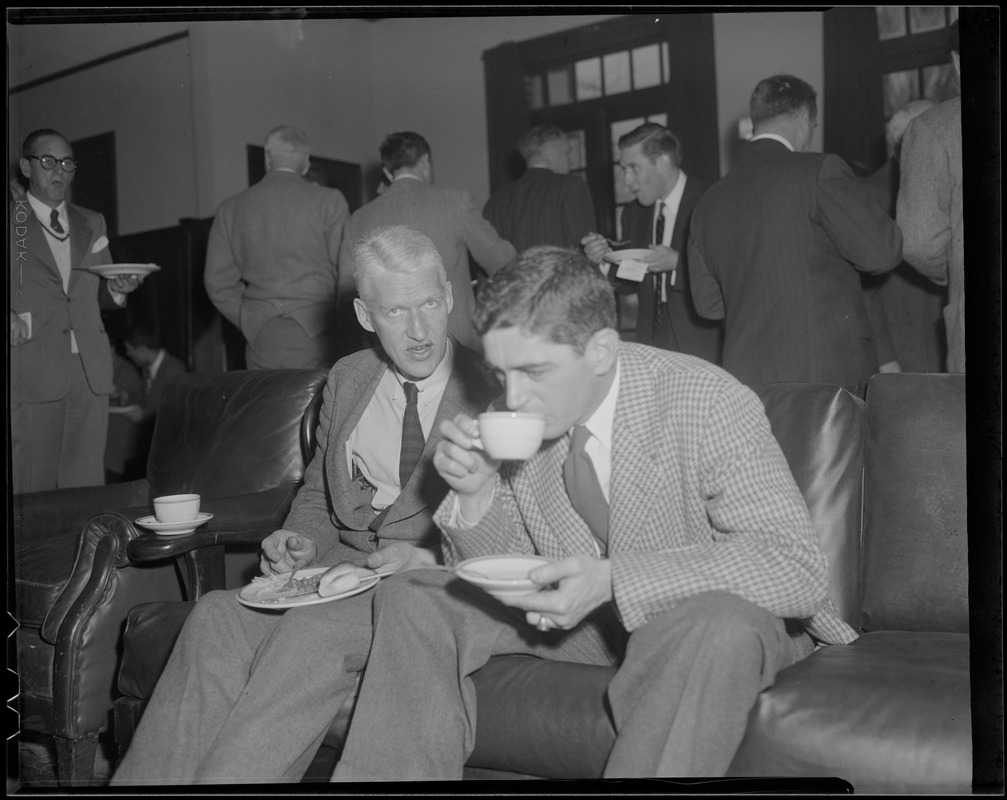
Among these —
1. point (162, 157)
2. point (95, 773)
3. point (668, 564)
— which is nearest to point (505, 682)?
point (668, 564)

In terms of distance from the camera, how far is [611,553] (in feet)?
5.62

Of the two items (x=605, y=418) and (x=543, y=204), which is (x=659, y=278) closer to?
(x=543, y=204)

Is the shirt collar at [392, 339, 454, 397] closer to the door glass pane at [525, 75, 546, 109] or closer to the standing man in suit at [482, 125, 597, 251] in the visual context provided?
the standing man in suit at [482, 125, 597, 251]

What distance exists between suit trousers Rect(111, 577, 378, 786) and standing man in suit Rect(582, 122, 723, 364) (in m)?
2.19

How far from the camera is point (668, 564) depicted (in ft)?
5.00

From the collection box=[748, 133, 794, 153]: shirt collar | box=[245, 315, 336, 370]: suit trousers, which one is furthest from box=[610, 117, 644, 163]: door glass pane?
box=[748, 133, 794, 153]: shirt collar

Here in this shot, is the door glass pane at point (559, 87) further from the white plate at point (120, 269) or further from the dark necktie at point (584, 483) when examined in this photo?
the dark necktie at point (584, 483)

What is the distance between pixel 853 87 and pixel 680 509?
14.9 ft

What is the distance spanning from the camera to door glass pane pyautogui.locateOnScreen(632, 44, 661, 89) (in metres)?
6.21

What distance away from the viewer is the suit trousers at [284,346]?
388 centimetres

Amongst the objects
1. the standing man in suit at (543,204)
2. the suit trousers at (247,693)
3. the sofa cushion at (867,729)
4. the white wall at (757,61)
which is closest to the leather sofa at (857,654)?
the sofa cushion at (867,729)

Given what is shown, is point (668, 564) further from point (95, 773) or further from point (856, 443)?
point (95, 773)

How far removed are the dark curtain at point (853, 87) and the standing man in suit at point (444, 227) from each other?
2.65 m

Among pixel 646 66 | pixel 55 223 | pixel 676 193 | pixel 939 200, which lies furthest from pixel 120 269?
pixel 646 66
